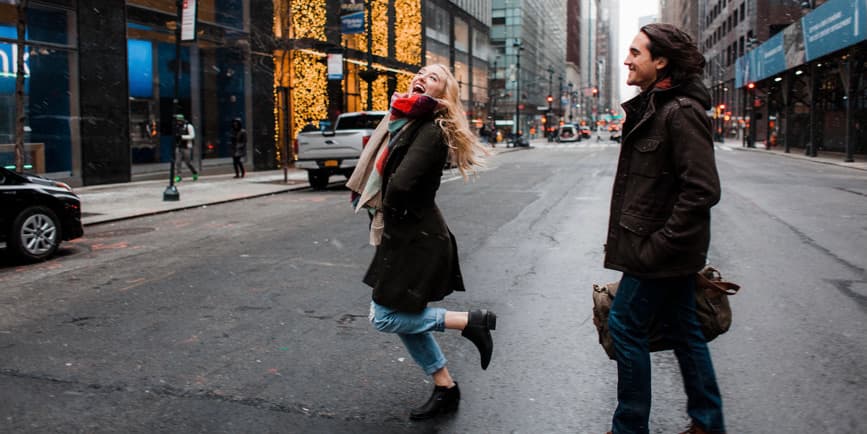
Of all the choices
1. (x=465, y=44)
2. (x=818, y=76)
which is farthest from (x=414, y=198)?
(x=465, y=44)

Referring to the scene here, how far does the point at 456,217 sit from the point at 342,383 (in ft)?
28.1

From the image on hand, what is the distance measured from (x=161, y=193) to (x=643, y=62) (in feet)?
53.8

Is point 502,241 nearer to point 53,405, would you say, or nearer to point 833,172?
point 53,405

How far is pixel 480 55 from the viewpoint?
216 ft

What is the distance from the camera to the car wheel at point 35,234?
8.58 m

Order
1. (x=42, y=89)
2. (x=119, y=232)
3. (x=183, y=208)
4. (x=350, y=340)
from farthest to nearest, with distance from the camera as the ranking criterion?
(x=42, y=89)
(x=183, y=208)
(x=119, y=232)
(x=350, y=340)

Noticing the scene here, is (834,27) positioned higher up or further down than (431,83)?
higher up

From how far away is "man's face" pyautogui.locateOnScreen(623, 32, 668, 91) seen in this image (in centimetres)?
316

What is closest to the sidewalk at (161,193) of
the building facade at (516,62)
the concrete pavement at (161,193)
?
the concrete pavement at (161,193)

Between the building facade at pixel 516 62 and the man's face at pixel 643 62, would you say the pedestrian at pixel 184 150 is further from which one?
the building facade at pixel 516 62

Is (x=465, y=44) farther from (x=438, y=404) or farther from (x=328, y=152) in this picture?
(x=438, y=404)

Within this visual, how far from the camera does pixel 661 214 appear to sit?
10.2 ft

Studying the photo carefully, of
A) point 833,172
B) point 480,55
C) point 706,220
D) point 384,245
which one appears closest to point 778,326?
point 706,220

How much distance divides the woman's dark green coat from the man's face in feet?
3.20
